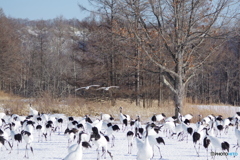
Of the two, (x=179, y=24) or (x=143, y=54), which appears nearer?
(x=179, y=24)

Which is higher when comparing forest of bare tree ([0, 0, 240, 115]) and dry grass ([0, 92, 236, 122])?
forest of bare tree ([0, 0, 240, 115])

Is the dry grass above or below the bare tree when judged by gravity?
below

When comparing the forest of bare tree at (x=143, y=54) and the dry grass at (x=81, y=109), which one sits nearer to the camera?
the forest of bare tree at (x=143, y=54)

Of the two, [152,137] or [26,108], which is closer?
[152,137]

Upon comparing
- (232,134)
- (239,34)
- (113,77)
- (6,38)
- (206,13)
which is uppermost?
(6,38)

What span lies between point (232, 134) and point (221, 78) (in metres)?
36.3

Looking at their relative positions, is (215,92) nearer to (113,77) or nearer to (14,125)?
(113,77)

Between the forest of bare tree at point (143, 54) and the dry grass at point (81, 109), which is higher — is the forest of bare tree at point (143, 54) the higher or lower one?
the higher one

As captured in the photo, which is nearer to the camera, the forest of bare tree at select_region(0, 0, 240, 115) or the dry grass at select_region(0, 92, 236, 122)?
the forest of bare tree at select_region(0, 0, 240, 115)

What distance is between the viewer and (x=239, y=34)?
15867mm

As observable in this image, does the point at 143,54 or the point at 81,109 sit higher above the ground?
the point at 143,54

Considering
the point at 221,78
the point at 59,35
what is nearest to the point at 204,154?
the point at 221,78

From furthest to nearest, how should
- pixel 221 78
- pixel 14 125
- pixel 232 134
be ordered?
pixel 221 78 → pixel 232 134 → pixel 14 125

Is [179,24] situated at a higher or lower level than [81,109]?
higher
